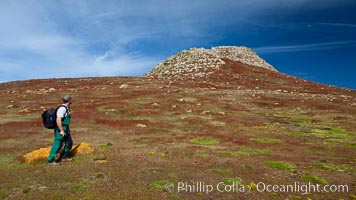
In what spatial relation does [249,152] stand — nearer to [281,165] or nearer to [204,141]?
[281,165]

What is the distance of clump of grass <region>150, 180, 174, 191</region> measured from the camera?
13.8 meters

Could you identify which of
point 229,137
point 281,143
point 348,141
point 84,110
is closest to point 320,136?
point 348,141

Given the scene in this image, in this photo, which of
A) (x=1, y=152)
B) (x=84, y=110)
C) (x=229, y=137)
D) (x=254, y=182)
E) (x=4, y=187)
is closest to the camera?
(x=4, y=187)

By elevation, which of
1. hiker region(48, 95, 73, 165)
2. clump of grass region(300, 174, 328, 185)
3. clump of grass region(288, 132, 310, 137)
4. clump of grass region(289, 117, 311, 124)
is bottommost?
clump of grass region(300, 174, 328, 185)

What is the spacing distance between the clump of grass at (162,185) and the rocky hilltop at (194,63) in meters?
76.8

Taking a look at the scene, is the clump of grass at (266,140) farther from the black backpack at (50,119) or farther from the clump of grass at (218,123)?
the black backpack at (50,119)

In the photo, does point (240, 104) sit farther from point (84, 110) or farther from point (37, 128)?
point (37, 128)

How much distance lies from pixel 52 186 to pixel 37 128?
20.0m

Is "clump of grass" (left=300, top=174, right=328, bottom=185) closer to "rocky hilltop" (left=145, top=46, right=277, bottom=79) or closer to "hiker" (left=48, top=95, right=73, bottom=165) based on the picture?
"hiker" (left=48, top=95, right=73, bottom=165)

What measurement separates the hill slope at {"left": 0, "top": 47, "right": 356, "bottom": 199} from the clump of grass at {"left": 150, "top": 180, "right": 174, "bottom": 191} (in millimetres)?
94

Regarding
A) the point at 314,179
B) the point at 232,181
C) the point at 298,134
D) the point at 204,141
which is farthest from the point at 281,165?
the point at 298,134

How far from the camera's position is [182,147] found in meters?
22.8

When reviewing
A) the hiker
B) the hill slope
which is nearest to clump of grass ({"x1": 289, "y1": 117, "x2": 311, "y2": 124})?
the hill slope

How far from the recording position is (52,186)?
13.8 meters
